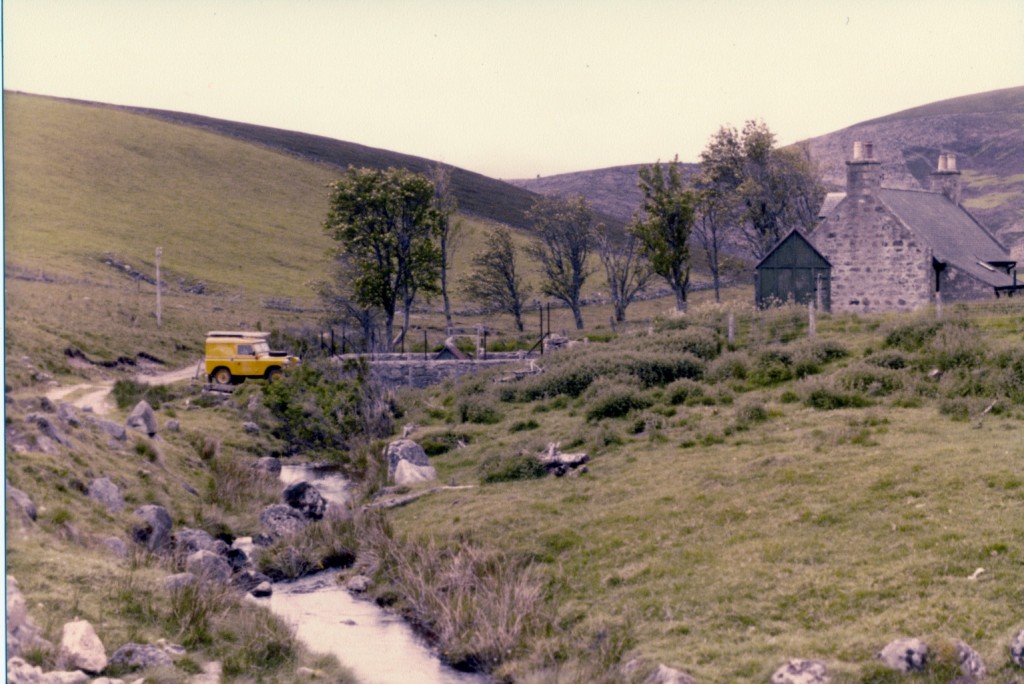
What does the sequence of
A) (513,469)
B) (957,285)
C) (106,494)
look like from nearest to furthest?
1. (106,494)
2. (513,469)
3. (957,285)

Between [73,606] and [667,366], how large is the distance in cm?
1896

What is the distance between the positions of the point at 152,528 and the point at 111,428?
548cm

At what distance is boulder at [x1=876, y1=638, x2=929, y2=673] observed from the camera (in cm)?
1154

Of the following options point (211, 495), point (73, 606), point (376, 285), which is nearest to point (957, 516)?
point (73, 606)

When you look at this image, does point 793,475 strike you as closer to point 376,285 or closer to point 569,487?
point 569,487

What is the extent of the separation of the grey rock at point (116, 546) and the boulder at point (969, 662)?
14.3 metres

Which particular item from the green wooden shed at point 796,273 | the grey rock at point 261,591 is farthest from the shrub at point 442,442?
the green wooden shed at point 796,273

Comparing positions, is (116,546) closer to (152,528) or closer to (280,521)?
(152,528)

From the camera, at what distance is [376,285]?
48.6 m

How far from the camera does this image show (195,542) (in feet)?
68.2

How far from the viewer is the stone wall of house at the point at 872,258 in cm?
3972

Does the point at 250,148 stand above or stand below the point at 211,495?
above

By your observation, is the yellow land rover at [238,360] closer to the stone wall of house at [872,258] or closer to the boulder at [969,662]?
the stone wall of house at [872,258]

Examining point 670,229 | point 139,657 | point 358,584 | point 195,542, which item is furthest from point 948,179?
point 139,657
